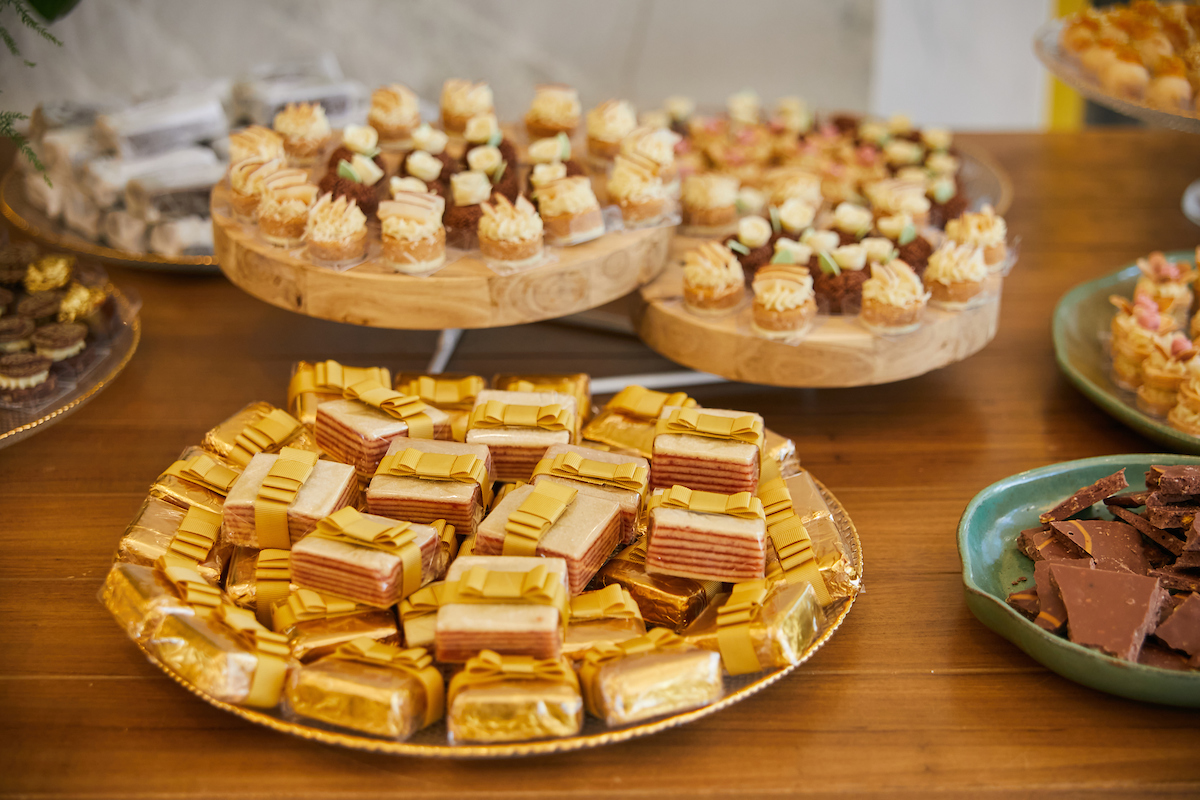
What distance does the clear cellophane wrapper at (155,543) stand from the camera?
1.52 m

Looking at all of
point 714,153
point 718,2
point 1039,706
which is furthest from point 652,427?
point 718,2

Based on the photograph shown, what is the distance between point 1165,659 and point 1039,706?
185 millimetres

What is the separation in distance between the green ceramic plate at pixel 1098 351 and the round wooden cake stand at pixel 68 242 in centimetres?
220

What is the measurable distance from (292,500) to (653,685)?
634 millimetres

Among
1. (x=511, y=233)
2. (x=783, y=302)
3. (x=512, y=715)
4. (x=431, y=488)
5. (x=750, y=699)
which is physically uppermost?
(x=511, y=233)

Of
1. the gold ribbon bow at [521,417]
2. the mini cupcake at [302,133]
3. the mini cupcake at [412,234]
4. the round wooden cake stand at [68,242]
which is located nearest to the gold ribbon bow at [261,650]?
the gold ribbon bow at [521,417]

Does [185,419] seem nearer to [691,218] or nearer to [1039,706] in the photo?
[691,218]

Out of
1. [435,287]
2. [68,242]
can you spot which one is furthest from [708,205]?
[68,242]

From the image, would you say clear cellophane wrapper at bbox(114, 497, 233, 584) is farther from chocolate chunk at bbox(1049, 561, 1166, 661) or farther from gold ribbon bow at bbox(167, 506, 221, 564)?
chocolate chunk at bbox(1049, 561, 1166, 661)

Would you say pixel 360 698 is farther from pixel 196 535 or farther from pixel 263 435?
pixel 263 435

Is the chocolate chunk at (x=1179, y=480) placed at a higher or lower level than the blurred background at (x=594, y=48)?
lower

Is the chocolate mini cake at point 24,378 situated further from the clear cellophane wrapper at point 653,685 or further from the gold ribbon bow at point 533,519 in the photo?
the clear cellophane wrapper at point 653,685

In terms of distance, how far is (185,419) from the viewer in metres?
2.15

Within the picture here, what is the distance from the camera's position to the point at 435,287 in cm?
187
